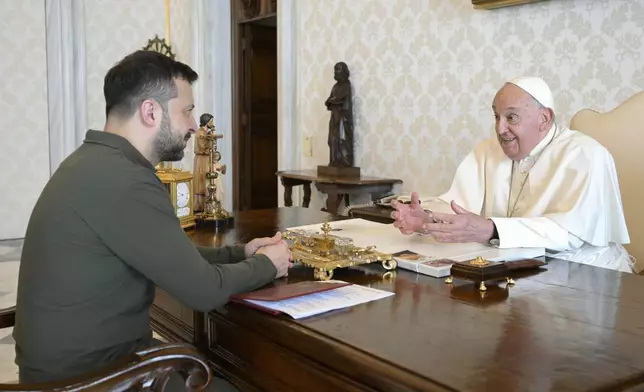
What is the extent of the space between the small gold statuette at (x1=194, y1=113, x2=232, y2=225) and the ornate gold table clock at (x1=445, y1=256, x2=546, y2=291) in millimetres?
1174

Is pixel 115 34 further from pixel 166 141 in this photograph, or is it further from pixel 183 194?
pixel 166 141

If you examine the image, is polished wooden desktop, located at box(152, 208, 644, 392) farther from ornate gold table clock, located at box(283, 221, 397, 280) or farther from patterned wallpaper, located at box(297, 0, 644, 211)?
patterned wallpaper, located at box(297, 0, 644, 211)

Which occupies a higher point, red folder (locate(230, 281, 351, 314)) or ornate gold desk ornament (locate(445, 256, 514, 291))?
ornate gold desk ornament (locate(445, 256, 514, 291))

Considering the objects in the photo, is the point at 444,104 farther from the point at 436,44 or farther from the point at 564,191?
the point at 564,191

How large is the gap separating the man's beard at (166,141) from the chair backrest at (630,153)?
2.25 meters

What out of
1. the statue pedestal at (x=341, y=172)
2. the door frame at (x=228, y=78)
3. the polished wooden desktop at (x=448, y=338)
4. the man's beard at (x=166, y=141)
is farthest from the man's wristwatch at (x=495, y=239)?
the door frame at (x=228, y=78)


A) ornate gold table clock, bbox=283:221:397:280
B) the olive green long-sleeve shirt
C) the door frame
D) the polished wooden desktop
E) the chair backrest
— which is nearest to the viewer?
the polished wooden desktop

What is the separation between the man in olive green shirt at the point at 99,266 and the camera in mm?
1543

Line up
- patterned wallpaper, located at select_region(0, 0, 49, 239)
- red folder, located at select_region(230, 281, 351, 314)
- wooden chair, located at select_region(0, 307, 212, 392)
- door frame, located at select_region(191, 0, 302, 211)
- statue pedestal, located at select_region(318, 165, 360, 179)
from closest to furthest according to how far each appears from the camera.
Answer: wooden chair, located at select_region(0, 307, 212, 392), red folder, located at select_region(230, 281, 351, 314), statue pedestal, located at select_region(318, 165, 360, 179), door frame, located at select_region(191, 0, 302, 211), patterned wallpaper, located at select_region(0, 0, 49, 239)

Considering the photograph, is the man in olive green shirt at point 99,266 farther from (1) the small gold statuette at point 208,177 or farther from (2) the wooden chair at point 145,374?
(1) the small gold statuette at point 208,177

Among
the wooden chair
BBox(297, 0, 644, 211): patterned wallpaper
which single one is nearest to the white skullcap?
BBox(297, 0, 644, 211): patterned wallpaper

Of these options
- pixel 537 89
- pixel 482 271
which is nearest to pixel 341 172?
pixel 537 89

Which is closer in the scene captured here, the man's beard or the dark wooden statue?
the man's beard

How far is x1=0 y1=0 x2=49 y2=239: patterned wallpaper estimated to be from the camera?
6773mm
